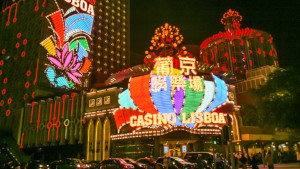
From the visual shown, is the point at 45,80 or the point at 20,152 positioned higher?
the point at 45,80

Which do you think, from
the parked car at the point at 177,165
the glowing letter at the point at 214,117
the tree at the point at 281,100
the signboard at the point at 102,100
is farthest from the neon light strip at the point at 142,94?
the parked car at the point at 177,165

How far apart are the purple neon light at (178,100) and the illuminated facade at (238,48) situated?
60.6 metres

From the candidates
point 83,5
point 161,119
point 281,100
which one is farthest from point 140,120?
→ point 83,5

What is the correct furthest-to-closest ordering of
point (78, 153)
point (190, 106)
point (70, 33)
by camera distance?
point (70, 33)
point (78, 153)
point (190, 106)

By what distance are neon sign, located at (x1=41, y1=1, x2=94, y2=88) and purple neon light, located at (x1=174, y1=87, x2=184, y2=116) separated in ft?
100

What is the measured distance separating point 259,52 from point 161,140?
70143 mm

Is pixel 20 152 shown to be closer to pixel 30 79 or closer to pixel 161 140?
pixel 30 79

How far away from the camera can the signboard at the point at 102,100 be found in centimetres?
3744

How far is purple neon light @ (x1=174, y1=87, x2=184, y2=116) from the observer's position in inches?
1294

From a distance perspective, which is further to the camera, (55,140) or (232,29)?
(232,29)

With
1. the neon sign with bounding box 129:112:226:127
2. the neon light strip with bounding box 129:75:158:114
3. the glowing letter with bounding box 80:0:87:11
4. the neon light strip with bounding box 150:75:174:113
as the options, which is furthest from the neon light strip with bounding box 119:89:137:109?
the glowing letter with bounding box 80:0:87:11

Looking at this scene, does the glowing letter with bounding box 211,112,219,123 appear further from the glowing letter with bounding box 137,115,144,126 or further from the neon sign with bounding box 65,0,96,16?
the neon sign with bounding box 65,0,96,16

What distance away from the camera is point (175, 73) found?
116 ft

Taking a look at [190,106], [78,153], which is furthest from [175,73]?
[78,153]
